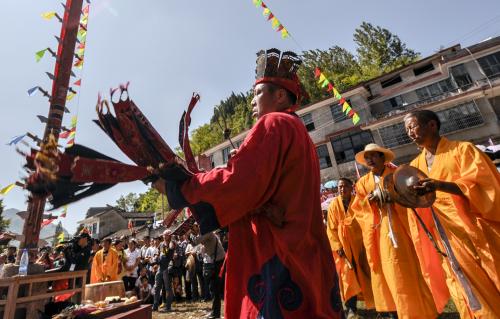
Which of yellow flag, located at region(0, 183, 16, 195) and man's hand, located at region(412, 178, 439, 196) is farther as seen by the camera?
yellow flag, located at region(0, 183, 16, 195)

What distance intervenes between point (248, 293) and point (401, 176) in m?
2.76

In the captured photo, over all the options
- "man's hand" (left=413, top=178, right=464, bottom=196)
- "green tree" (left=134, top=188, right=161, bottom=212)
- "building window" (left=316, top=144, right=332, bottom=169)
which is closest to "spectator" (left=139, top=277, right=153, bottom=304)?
"man's hand" (left=413, top=178, right=464, bottom=196)

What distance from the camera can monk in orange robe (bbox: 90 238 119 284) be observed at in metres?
8.30

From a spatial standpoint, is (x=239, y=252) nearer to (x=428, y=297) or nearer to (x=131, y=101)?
(x=131, y=101)

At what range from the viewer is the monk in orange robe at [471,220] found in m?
2.85

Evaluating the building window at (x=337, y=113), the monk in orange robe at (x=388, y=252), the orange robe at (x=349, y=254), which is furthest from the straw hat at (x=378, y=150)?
the building window at (x=337, y=113)

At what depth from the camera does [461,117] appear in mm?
23062

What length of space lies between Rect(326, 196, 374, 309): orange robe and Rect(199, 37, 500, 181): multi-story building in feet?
68.9

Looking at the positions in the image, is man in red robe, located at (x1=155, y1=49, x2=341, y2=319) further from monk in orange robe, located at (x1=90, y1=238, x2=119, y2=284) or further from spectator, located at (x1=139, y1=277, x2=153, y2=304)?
spectator, located at (x1=139, y1=277, x2=153, y2=304)

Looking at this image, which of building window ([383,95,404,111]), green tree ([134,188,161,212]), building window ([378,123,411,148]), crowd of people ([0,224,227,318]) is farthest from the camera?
green tree ([134,188,161,212])

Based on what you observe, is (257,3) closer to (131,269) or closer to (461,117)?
(131,269)

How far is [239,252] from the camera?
57.7 inches

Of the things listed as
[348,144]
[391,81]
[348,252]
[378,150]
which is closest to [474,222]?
[378,150]

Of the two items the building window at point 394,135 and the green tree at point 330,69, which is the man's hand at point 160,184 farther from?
the green tree at point 330,69
